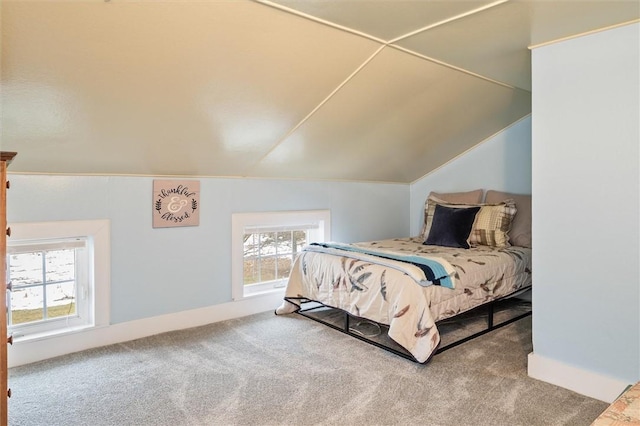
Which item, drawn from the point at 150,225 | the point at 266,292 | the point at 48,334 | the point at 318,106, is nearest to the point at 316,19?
the point at 318,106

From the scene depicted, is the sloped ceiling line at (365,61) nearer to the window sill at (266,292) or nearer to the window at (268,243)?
the window at (268,243)

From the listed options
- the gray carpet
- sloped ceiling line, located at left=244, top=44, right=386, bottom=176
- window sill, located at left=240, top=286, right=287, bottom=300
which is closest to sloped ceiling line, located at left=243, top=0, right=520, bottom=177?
sloped ceiling line, located at left=244, top=44, right=386, bottom=176

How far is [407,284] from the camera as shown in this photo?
2.52 metres

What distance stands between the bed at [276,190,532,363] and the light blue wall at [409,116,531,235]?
19 cm

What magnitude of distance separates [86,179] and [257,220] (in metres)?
1.33

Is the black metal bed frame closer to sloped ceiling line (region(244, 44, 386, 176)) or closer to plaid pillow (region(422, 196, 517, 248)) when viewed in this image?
plaid pillow (region(422, 196, 517, 248))

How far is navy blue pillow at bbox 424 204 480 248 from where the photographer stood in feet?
11.8

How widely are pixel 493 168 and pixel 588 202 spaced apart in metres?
2.15

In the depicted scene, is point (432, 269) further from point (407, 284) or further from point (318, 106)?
point (318, 106)

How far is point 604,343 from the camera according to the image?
2.08 metres

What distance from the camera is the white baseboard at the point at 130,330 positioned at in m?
2.48

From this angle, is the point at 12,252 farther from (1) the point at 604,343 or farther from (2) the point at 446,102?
(1) the point at 604,343

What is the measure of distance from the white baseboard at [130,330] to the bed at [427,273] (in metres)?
0.27

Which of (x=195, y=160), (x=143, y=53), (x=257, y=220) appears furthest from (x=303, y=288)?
(x=143, y=53)
